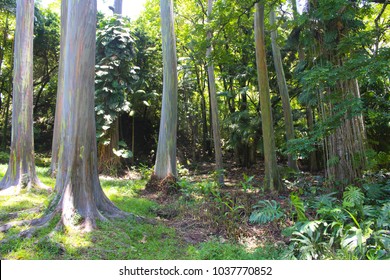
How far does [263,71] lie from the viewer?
335 inches

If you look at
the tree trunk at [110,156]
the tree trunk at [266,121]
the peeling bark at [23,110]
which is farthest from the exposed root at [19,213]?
the tree trunk at [110,156]

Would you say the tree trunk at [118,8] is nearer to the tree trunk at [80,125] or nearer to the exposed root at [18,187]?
the tree trunk at [80,125]

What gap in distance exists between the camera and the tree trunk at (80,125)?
4.98 meters

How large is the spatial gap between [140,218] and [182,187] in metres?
2.95

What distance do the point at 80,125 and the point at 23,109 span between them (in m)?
4.04

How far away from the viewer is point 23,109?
7965 mm

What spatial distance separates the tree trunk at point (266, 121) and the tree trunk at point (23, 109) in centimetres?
665

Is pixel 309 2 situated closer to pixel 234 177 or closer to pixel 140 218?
pixel 140 218

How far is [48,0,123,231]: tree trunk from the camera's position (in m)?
4.98

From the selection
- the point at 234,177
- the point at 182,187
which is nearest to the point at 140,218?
the point at 182,187

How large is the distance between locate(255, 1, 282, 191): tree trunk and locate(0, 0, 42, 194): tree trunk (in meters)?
6.65

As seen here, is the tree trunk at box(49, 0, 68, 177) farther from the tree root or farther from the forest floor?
the tree root

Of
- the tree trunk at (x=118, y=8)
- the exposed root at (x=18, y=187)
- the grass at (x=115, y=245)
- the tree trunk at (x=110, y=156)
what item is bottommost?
the grass at (x=115, y=245)
